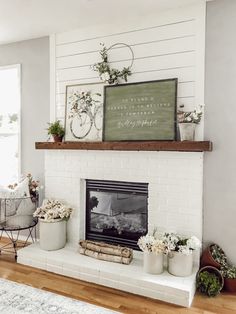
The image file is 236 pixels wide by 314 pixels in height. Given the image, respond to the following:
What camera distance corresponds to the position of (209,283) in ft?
8.00

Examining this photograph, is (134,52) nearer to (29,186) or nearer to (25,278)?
(29,186)

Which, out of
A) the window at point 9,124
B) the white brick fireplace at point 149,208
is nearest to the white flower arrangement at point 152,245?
the white brick fireplace at point 149,208

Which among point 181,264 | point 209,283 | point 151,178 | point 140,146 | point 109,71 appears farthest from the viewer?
point 109,71

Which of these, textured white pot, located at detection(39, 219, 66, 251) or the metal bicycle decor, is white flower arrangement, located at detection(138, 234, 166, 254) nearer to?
textured white pot, located at detection(39, 219, 66, 251)

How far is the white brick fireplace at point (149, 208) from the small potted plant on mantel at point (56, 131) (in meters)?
0.21

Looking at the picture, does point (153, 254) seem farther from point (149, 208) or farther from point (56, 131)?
point (56, 131)

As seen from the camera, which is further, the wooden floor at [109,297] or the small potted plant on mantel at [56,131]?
the small potted plant on mantel at [56,131]

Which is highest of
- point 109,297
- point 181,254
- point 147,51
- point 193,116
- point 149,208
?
point 147,51

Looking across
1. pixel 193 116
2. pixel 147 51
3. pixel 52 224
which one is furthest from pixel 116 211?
pixel 147 51

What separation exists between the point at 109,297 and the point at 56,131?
181cm

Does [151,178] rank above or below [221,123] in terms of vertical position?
below

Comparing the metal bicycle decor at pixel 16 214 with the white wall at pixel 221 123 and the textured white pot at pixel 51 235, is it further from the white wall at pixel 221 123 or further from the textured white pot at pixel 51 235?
the white wall at pixel 221 123

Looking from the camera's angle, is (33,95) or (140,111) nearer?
(140,111)

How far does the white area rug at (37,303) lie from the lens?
220cm
